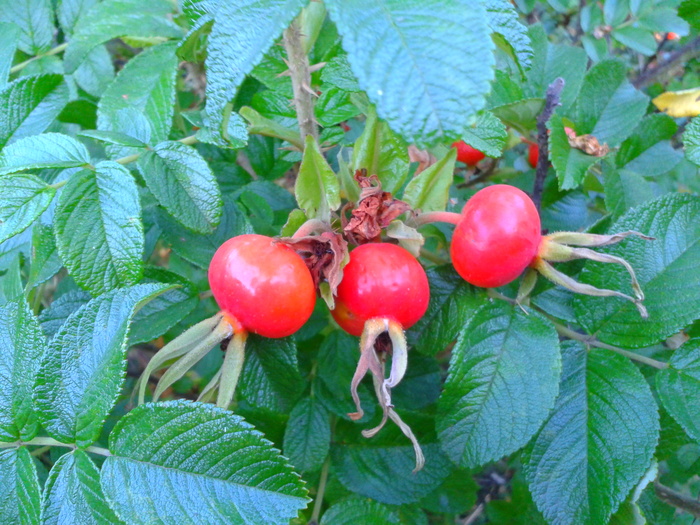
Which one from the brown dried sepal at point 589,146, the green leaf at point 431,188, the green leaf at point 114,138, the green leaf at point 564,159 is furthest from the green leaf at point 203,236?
the brown dried sepal at point 589,146

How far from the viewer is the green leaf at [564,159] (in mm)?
1626

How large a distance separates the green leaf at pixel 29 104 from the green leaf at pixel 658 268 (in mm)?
1542

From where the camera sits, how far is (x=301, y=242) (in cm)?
128

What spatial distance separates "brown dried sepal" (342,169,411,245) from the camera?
1.34 m

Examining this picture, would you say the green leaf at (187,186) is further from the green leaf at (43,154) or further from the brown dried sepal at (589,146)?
the brown dried sepal at (589,146)

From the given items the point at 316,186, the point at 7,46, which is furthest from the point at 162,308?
the point at 7,46

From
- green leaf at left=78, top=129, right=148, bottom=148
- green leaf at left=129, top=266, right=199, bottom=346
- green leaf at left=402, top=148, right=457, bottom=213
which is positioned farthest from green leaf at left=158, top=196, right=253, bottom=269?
green leaf at left=402, top=148, right=457, bottom=213

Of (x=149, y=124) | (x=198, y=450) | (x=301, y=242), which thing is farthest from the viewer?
(x=149, y=124)

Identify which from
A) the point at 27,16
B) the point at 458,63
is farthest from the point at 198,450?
the point at 27,16

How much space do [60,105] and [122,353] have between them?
90 centimetres

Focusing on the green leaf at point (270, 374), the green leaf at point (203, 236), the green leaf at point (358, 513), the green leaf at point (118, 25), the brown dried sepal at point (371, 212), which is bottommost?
the green leaf at point (358, 513)

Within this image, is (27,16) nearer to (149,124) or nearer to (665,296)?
(149,124)

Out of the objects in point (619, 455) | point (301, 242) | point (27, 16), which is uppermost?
point (27, 16)

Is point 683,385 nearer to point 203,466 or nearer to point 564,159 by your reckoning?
point 564,159
